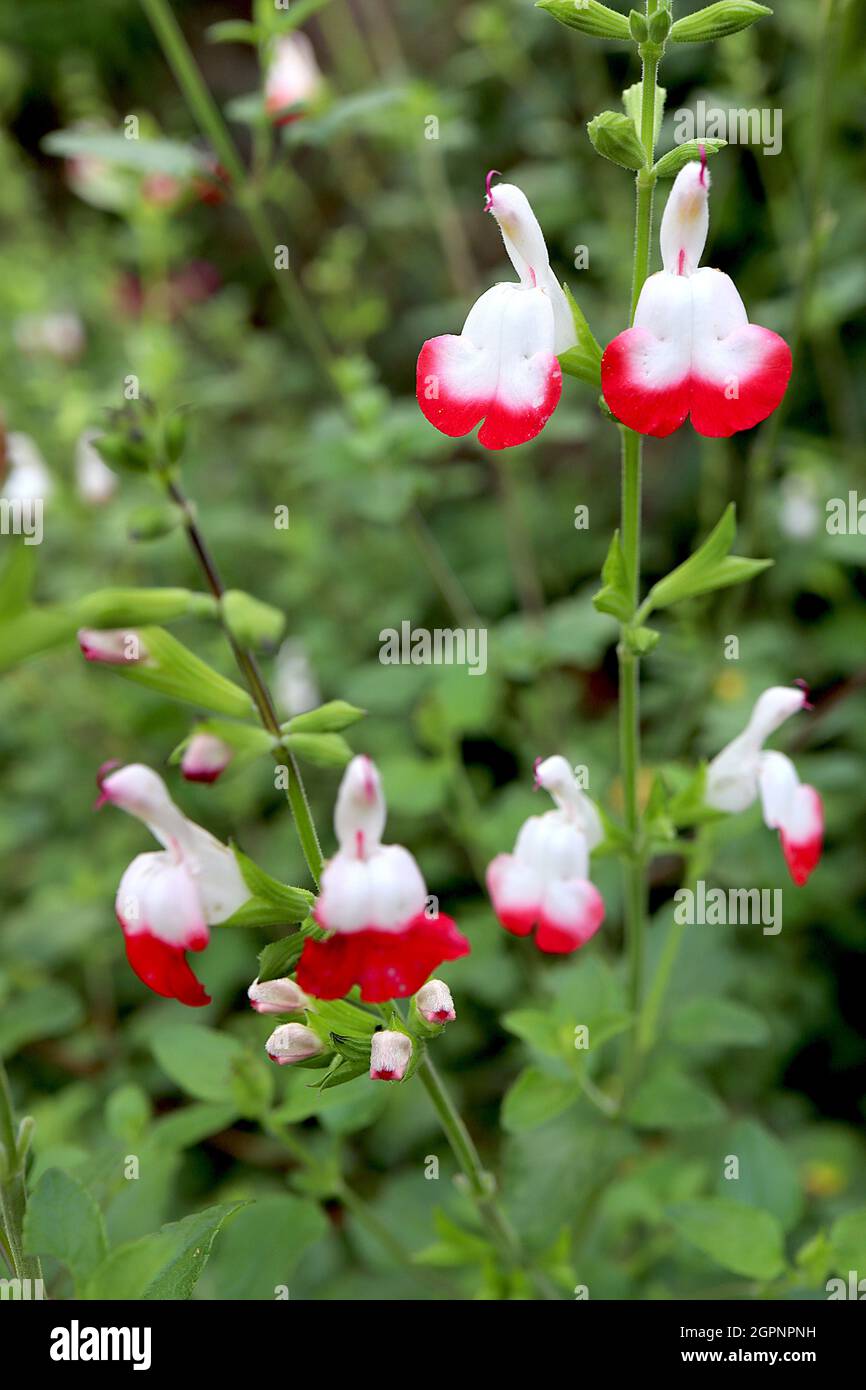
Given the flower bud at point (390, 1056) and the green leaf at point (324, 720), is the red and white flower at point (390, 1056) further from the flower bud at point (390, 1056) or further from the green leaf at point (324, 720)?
the green leaf at point (324, 720)

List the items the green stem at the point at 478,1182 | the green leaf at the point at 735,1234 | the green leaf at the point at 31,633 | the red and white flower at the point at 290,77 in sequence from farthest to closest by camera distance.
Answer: the red and white flower at the point at 290,77, the green leaf at the point at 735,1234, the green stem at the point at 478,1182, the green leaf at the point at 31,633

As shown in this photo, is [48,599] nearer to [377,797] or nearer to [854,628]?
[854,628]

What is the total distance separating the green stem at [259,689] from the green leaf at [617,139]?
0.37 m

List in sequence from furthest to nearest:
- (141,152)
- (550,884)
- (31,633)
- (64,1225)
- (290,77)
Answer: (290,77) → (141,152) → (550,884) → (64,1225) → (31,633)

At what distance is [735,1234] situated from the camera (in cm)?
105

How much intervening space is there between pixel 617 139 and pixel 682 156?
60 mm

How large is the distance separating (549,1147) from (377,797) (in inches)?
29.9

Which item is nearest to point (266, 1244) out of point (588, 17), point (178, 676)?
point (178, 676)

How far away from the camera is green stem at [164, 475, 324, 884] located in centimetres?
74

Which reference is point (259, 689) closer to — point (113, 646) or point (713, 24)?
point (113, 646)

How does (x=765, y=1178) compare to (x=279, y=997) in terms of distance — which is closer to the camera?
(x=279, y=997)

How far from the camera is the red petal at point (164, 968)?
2.49 feet

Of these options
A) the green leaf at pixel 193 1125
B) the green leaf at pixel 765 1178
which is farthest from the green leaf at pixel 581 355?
the green leaf at pixel 765 1178
